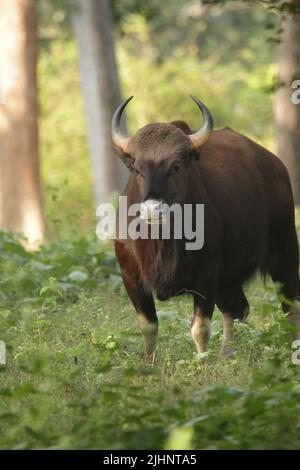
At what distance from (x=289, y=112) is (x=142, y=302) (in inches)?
478

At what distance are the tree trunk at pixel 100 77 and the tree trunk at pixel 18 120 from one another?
249cm

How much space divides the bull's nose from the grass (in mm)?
857

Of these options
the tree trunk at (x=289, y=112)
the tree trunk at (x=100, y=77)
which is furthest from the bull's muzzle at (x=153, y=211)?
the tree trunk at (x=100, y=77)

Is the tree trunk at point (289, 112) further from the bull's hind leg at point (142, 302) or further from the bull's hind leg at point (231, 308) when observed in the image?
the bull's hind leg at point (142, 302)

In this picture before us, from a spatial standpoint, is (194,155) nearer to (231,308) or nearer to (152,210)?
(152,210)

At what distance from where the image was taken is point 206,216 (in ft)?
28.5

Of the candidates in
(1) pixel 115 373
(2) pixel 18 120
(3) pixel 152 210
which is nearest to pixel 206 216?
(3) pixel 152 210

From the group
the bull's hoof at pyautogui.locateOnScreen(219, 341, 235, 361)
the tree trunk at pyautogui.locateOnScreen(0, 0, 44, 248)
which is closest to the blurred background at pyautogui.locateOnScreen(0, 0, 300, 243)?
the tree trunk at pyautogui.locateOnScreen(0, 0, 44, 248)

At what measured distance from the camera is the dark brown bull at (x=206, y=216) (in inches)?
335

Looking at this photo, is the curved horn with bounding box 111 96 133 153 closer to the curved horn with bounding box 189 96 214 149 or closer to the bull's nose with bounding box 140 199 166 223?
the curved horn with bounding box 189 96 214 149

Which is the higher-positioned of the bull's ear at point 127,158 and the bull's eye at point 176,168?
the bull's ear at point 127,158

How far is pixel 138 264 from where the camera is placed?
8641 mm

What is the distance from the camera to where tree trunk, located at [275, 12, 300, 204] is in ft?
64.1

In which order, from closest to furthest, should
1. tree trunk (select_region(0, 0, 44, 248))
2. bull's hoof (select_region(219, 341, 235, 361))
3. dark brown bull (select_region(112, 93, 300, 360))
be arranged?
bull's hoof (select_region(219, 341, 235, 361)), dark brown bull (select_region(112, 93, 300, 360)), tree trunk (select_region(0, 0, 44, 248))
